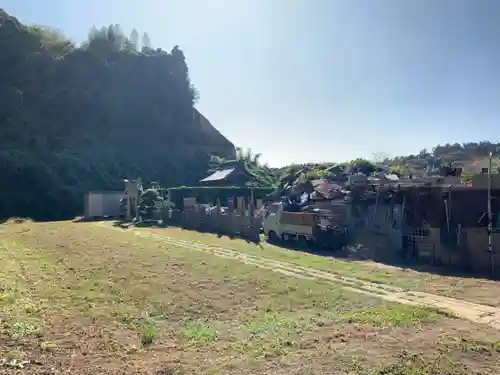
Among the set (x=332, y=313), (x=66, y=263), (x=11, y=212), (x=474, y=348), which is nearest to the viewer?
(x=474, y=348)

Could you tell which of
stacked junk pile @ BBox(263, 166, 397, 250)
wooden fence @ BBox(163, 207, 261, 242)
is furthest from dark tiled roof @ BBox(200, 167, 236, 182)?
stacked junk pile @ BBox(263, 166, 397, 250)

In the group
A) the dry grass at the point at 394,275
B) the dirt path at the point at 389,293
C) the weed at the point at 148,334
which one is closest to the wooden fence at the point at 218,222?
the dry grass at the point at 394,275

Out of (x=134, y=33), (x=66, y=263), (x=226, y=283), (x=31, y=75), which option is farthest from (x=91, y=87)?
(x=226, y=283)

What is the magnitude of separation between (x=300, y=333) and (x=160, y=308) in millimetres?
3340

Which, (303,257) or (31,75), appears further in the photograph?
(31,75)

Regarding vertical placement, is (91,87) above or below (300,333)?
above

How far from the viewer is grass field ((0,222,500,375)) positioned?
6.44 metres

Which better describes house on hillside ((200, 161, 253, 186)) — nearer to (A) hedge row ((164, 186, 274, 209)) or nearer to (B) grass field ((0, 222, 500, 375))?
(A) hedge row ((164, 186, 274, 209))

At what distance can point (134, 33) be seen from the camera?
63.1 m

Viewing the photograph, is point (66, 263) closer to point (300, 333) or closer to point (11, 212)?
point (300, 333)

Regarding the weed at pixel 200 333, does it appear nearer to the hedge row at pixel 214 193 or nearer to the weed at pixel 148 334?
the weed at pixel 148 334

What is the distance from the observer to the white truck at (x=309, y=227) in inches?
746

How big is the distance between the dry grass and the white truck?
1228 millimetres

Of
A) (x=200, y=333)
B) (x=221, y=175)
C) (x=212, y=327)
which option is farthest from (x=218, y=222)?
(x=221, y=175)
